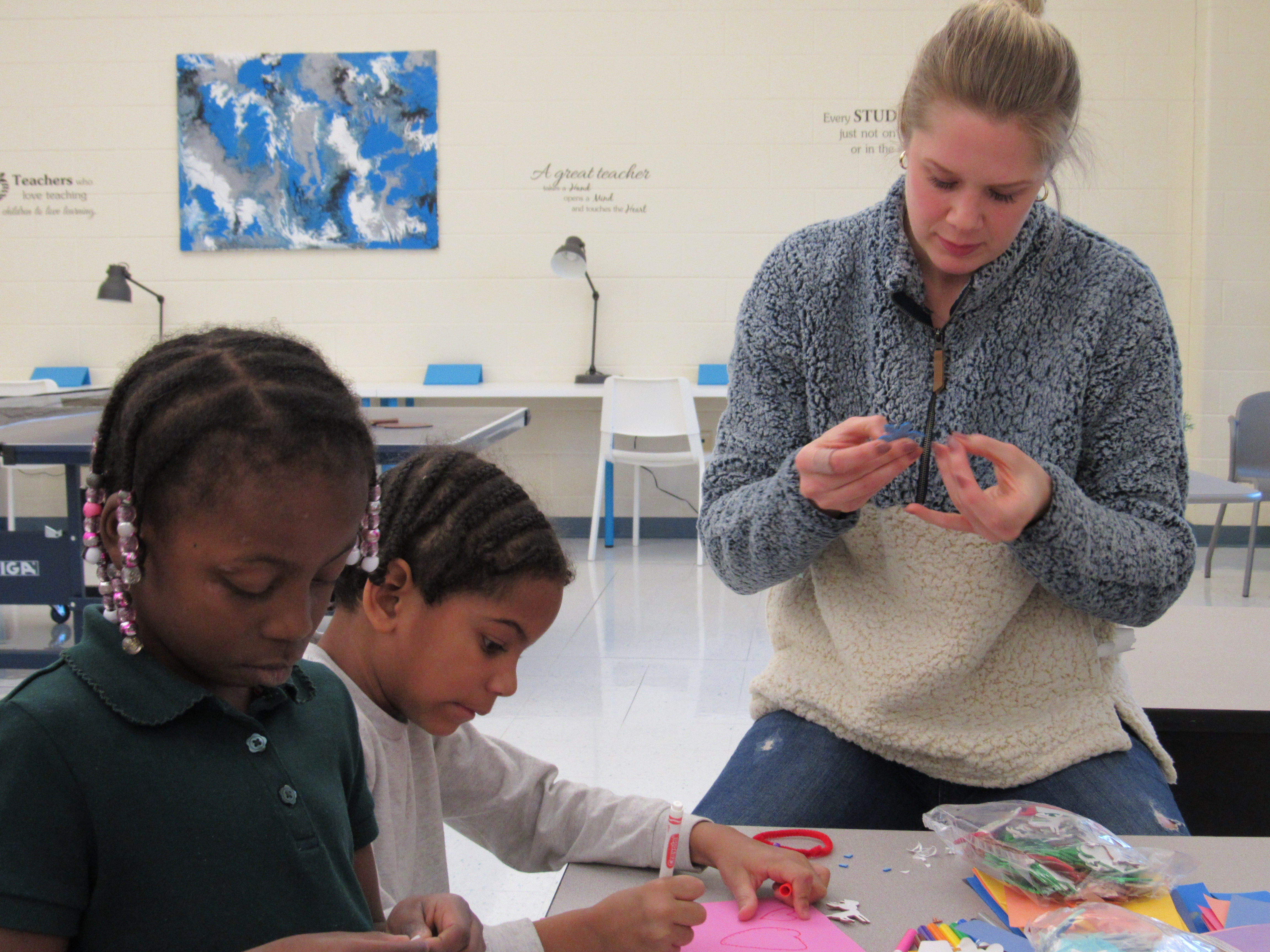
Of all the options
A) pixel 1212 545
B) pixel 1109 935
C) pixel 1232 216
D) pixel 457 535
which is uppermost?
pixel 1232 216

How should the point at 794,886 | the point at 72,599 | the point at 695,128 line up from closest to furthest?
the point at 794,886 → the point at 72,599 → the point at 695,128

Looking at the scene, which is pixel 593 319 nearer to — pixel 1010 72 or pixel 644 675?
pixel 644 675

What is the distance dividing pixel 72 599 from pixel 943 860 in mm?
2622

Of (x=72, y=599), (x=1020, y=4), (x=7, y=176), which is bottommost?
(x=72, y=599)

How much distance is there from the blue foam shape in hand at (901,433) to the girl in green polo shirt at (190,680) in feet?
1.93

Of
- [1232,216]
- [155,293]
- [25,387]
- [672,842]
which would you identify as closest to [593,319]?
[155,293]

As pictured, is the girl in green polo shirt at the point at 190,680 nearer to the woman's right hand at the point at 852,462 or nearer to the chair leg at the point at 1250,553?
the woman's right hand at the point at 852,462

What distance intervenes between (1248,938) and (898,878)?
244mm

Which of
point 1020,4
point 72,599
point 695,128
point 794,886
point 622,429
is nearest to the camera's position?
point 794,886

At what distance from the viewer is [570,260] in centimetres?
478

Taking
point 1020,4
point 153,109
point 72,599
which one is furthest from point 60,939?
point 153,109

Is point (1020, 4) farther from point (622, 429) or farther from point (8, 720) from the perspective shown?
point (622, 429)

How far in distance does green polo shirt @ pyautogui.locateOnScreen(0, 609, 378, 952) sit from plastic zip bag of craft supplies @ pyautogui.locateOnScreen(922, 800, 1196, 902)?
491 millimetres

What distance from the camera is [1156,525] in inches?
47.4
